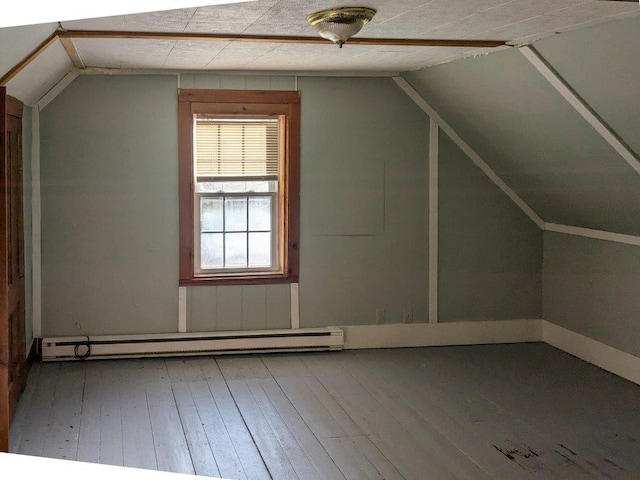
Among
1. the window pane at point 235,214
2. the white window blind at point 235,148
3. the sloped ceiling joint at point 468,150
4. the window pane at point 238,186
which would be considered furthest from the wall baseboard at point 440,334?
the white window blind at point 235,148

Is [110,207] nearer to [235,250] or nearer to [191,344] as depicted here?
[235,250]

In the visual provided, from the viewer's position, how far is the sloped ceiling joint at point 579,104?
4.78 meters

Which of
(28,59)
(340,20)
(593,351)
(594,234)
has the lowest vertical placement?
(593,351)

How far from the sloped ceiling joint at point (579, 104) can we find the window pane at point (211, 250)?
3.06 meters

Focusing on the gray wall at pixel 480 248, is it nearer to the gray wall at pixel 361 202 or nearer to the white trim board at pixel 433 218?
the white trim board at pixel 433 218

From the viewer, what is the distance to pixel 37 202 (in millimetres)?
6410

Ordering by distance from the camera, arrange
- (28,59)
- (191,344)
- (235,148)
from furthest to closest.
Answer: (235,148)
(191,344)
(28,59)

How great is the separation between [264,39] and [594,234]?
10.5 feet

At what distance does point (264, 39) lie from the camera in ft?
15.5

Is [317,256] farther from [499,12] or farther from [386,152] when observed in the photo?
[499,12]

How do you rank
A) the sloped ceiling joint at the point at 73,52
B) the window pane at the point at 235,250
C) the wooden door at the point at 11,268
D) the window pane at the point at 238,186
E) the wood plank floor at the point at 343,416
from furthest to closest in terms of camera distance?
the window pane at the point at 235,250, the window pane at the point at 238,186, the sloped ceiling joint at the point at 73,52, the wood plank floor at the point at 343,416, the wooden door at the point at 11,268

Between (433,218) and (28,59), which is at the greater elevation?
(28,59)

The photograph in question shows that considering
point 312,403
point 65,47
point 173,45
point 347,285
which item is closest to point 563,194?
point 347,285

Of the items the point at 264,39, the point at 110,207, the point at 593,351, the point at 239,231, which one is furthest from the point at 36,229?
the point at 593,351
